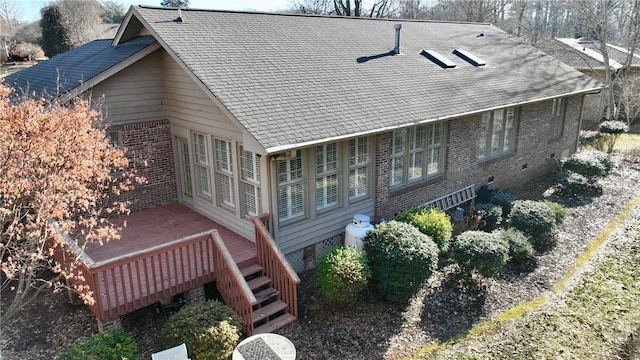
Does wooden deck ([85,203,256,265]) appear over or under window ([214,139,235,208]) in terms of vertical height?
under

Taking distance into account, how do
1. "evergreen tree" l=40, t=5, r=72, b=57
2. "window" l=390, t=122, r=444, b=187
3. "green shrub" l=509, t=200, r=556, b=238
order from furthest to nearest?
"evergreen tree" l=40, t=5, r=72, b=57 < "window" l=390, t=122, r=444, b=187 < "green shrub" l=509, t=200, r=556, b=238

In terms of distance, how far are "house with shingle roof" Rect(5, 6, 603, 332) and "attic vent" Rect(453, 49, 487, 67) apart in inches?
38.1

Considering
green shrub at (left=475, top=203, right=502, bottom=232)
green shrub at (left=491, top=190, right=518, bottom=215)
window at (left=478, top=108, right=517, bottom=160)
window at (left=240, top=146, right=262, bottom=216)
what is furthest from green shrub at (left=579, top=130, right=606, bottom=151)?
window at (left=240, top=146, right=262, bottom=216)

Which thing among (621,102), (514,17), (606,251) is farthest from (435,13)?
(606,251)

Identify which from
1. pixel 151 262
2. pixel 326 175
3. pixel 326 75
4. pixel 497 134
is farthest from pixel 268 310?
pixel 497 134

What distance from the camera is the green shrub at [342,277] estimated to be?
311 inches

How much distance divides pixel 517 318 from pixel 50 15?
4028cm

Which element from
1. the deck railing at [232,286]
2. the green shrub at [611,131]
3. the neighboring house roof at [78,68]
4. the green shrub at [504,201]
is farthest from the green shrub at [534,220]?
the green shrub at [611,131]

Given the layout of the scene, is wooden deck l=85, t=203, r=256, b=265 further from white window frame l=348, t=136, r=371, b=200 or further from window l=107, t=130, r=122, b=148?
white window frame l=348, t=136, r=371, b=200

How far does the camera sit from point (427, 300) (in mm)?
8836

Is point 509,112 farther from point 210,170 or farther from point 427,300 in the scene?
point 210,170

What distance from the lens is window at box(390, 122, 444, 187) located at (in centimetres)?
1120

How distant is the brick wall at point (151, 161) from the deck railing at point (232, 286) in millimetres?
3615

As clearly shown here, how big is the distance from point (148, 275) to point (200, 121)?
3.65 meters
